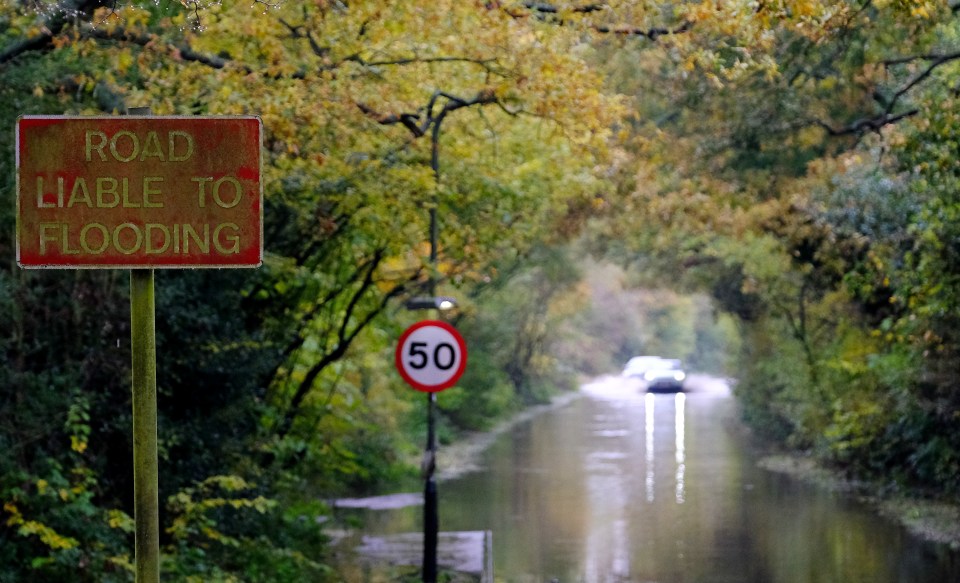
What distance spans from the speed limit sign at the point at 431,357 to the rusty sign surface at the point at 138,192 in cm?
842

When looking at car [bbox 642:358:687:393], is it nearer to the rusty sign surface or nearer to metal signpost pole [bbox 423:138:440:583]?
metal signpost pole [bbox 423:138:440:583]

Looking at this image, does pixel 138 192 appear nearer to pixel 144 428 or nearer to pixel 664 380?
pixel 144 428

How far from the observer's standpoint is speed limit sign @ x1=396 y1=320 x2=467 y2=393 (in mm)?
14344

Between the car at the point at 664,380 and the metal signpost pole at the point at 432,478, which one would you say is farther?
the car at the point at 664,380

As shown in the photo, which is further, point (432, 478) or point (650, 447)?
point (650, 447)

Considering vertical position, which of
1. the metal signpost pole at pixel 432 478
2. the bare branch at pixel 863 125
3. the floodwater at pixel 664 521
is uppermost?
the bare branch at pixel 863 125

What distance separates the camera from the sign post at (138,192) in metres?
5.87

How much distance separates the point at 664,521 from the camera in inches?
773

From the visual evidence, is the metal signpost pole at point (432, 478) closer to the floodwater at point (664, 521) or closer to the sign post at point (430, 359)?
the sign post at point (430, 359)

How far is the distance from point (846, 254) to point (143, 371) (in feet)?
61.3

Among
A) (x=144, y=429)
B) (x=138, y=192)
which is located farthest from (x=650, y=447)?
(x=138, y=192)

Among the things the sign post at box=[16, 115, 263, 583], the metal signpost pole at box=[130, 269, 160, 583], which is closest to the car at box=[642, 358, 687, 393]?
the metal signpost pole at box=[130, 269, 160, 583]

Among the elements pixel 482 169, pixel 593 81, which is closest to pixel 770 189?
pixel 482 169

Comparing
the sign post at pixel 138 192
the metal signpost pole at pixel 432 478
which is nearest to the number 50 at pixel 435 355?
the metal signpost pole at pixel 432 478
